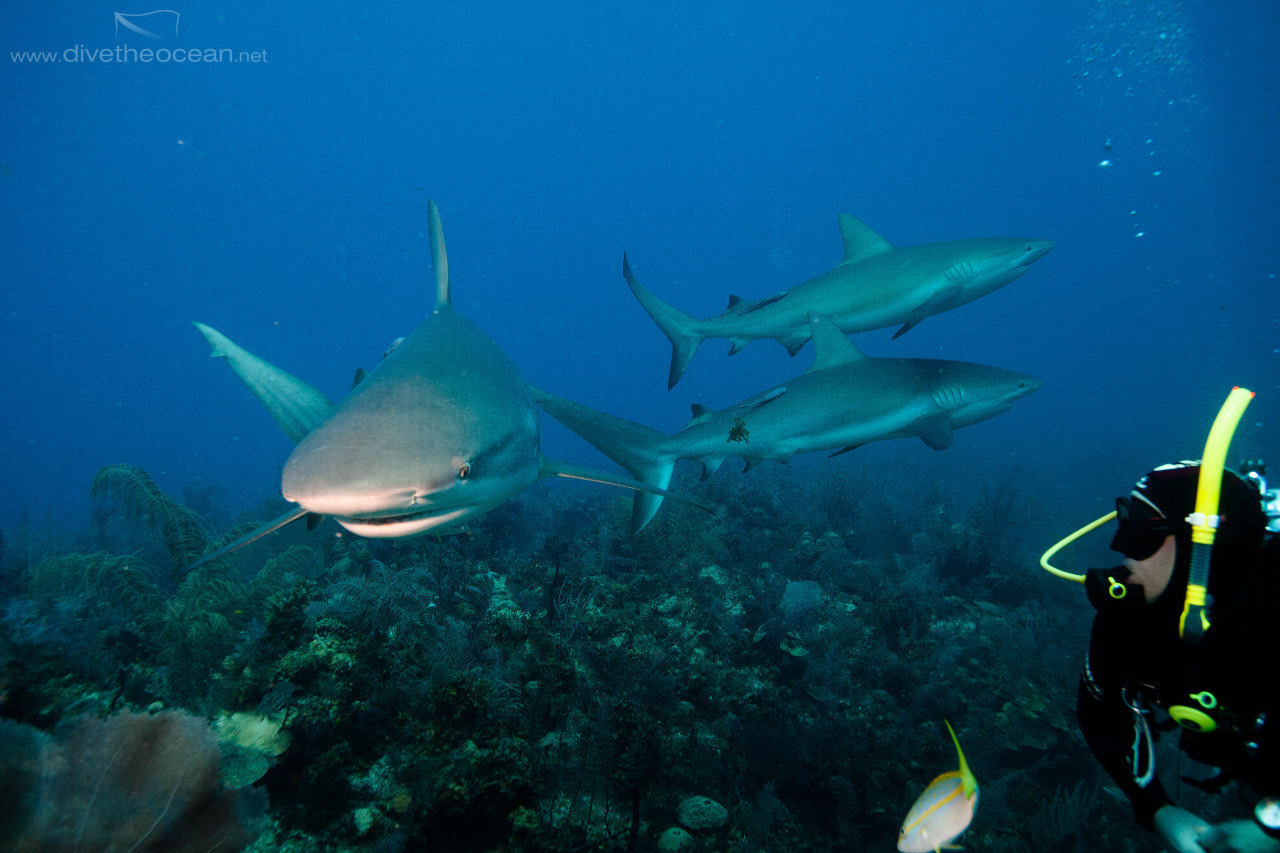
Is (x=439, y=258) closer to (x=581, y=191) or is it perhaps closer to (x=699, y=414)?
(x=699, y=414)

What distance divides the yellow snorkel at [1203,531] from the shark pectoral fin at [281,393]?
4.05 meters

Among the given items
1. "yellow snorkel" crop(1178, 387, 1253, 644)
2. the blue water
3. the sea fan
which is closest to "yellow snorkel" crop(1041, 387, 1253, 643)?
"yellow snorkel" crop(1178, 387, 1253, 644)

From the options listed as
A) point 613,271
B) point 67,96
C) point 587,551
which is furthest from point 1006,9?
point 67,96

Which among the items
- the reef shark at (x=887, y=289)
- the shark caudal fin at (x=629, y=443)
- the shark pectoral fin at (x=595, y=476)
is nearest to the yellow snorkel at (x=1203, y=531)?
the shark pectoral fin at (x=595, y=476)

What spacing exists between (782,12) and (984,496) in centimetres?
13474

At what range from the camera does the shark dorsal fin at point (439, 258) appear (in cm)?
408

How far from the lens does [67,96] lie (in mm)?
95000

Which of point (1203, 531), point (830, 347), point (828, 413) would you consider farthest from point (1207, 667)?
point (830, 347)

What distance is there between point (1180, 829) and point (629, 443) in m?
3.77

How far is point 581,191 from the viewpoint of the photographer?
13538 cm

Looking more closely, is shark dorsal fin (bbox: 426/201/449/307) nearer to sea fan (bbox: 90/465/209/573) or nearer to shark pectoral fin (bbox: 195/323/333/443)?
shark pectoral fin (bbox: 195/323/333/443)

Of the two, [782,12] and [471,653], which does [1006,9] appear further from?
[471,653]

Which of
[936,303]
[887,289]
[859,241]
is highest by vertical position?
[859,241]

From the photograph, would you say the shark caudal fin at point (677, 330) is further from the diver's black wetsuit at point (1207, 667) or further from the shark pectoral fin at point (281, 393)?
the diver's black wetsuit at point (1207, 667)
